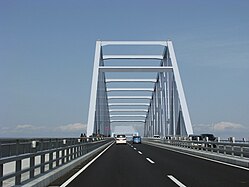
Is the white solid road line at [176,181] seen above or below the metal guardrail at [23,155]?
below

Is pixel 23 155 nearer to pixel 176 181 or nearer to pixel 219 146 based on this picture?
pixel 176 181

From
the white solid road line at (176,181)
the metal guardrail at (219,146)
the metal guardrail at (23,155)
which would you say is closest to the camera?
the metal guardrail at (23,155)

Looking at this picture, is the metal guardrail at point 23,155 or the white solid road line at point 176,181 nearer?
the metal guardrail at point 23,155

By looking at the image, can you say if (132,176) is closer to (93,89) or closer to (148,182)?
(148,182)

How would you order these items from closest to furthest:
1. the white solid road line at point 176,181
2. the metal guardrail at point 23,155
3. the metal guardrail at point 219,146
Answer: the metal guardrail at point 23,155 → the white solid road line at point 176,181 → the metal guardrail at point 219,146

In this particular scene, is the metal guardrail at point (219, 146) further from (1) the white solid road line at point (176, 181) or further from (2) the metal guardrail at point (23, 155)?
(2) the metal guardrail at point (23, 155)

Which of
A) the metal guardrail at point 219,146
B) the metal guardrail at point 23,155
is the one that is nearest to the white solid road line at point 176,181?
the metal guardrail at point 23,155

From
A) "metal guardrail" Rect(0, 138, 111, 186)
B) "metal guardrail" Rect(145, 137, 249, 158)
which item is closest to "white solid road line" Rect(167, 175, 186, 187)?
"metal guardrail" Rect(0, 138, 111, 186)

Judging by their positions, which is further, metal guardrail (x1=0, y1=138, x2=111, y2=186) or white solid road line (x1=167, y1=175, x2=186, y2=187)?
white solid road line (x1=167, y1=175, x2=186, y2=187)

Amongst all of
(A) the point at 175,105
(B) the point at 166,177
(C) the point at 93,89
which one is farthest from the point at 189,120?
(B) the point at 166,177

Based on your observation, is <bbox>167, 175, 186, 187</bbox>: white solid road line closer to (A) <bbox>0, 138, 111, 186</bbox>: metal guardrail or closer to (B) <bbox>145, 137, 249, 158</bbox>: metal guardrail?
(A) <bbox>0, 138, 111, 186</bbox>: metal guardrail

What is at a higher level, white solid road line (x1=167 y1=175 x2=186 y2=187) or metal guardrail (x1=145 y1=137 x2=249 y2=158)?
metal guardrail (x1=145 y1=137 x2=249 y2=158)

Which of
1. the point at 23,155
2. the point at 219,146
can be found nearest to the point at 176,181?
the point at 23,155

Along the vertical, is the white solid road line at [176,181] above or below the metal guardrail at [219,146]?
below
